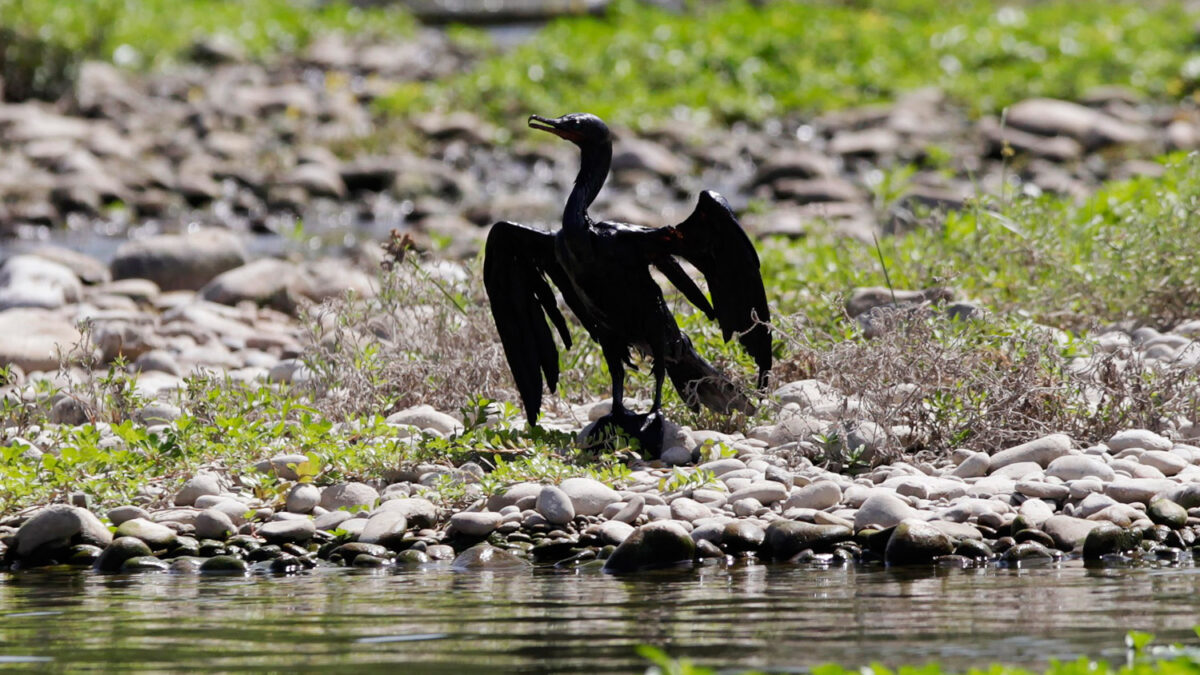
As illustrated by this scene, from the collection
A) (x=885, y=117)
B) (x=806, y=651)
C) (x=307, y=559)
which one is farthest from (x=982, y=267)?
(x=885, y=117)

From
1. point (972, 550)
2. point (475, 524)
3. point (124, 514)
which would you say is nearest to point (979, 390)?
point (972, 550)

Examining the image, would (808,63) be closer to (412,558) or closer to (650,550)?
(412,558)

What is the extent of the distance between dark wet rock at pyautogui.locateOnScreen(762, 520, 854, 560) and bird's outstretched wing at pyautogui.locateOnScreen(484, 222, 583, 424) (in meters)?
1.50

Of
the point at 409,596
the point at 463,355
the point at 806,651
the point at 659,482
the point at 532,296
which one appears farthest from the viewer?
the point at 463,355

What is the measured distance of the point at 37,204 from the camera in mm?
16922

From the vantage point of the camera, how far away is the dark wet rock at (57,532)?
6211 mm

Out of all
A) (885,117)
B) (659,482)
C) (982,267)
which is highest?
(885,117)

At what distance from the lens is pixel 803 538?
588cm

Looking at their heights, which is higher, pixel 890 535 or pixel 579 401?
pixel 579 401

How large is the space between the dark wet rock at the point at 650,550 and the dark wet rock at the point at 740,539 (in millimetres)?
234

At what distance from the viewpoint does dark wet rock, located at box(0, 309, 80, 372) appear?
9.28 meters

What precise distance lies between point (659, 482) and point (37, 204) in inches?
480

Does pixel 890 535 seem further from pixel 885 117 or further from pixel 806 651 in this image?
pixel 885 117

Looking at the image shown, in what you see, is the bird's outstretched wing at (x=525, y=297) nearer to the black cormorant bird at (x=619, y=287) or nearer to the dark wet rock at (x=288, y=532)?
the black cormorant bird at (x=619, y=287)
